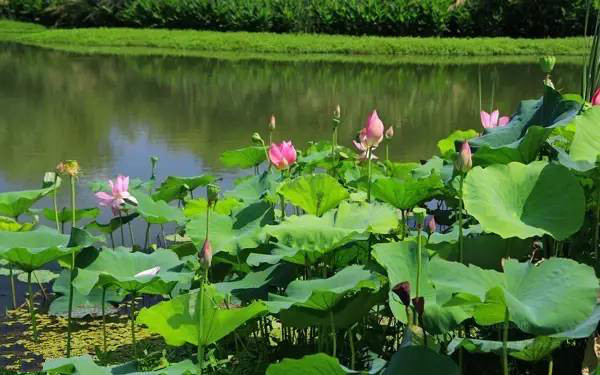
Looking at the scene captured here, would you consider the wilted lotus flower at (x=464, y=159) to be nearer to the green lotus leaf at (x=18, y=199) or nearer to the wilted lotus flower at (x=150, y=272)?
the wilted lotus flower at (x=150, y=272)

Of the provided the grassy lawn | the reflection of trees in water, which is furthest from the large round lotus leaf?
the grassy lawn

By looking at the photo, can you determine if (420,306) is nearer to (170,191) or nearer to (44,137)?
(170,191)

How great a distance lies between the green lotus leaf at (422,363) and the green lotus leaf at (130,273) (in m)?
0.54

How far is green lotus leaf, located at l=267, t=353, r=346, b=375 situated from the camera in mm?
1158

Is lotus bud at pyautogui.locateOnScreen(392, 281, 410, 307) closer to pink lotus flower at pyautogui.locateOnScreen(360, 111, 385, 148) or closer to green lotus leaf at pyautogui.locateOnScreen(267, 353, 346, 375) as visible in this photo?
green lotus leaf at pyautogui.locateOnScreen(267, 353, 346, 375)

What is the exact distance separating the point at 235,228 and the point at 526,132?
0.59 meters

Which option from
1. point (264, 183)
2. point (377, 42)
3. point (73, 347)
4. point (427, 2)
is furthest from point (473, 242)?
point (427, 2)

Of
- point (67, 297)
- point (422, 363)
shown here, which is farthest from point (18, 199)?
point (422, 363)

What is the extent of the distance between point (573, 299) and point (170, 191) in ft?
4.54

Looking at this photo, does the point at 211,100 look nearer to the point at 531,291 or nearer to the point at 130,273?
the point at 130,273

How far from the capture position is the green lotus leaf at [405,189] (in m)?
1.69

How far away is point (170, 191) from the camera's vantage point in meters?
2.37

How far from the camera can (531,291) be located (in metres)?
1.24

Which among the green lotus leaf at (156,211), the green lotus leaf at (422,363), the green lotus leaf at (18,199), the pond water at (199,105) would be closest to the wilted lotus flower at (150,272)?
the green lotus leaf at (156,211)
